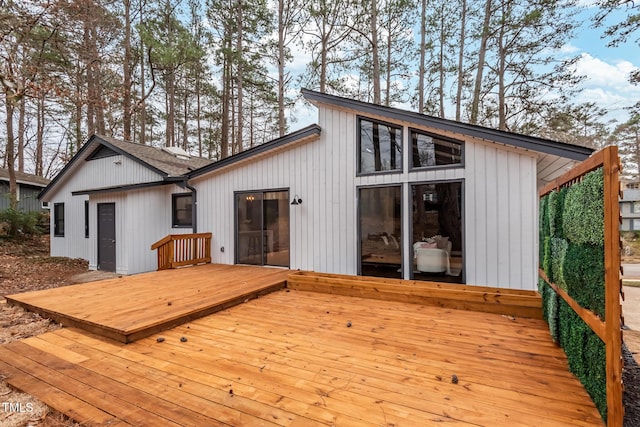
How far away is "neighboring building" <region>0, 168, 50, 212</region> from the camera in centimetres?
1422

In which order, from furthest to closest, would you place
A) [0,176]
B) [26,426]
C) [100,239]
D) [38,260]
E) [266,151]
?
[0,176]
[38,260]
[100,239]
[266,151]
[26,426]

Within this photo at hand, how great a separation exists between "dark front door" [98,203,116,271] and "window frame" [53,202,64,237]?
10.7 feet

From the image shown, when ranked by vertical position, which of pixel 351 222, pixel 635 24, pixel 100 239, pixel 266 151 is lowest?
pixel 100 239

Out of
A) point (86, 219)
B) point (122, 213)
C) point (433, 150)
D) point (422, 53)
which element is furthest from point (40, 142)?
point (433, 150)

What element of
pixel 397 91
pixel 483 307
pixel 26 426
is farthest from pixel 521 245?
pixel 397 91

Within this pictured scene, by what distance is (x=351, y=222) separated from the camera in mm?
5648

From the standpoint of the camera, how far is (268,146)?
636cm

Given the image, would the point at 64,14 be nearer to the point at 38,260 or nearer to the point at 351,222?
the point at 38,260

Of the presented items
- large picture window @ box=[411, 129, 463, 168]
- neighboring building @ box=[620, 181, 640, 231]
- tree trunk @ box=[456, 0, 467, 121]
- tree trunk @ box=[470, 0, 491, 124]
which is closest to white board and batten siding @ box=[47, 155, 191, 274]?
large picture window @ box=[411, 129, 463, 168]

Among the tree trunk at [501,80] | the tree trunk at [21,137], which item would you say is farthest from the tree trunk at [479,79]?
the tree trunk at [21,137]

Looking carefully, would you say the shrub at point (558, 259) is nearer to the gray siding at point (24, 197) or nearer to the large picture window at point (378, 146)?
the large picture window at point (378, 146)

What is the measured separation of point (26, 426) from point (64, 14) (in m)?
10.2

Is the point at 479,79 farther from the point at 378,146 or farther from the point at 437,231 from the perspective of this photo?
the point at 437,231

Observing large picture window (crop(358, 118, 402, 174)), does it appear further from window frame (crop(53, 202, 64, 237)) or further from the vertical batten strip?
window frame (crop(53, 202, 64, 237))
